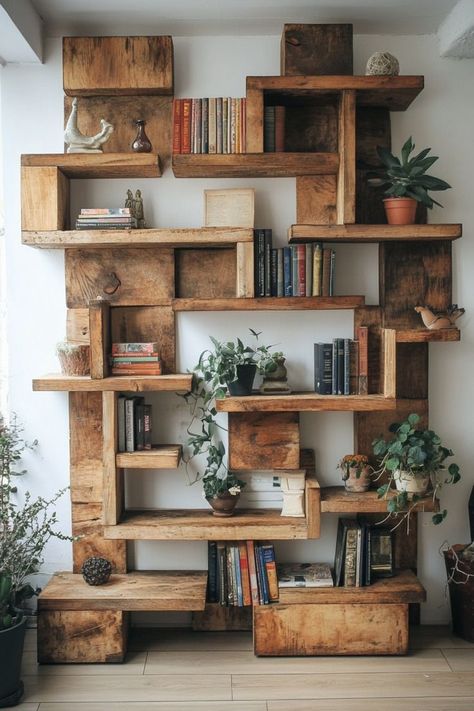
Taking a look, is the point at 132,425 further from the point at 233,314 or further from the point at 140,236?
the point at 140,236

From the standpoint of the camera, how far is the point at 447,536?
3.49 meters

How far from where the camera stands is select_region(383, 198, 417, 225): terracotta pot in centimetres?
315

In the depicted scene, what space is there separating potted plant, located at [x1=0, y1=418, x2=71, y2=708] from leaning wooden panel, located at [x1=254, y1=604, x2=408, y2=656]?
93cm

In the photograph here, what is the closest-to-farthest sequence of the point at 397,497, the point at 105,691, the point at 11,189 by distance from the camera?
1. the point at 105,691
2. the point at 397,497
3. the point at 11,189

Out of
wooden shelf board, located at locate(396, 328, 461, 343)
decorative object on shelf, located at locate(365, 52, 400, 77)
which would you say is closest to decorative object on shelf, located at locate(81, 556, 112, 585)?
wooden shelf board, located at locate(396, 328, 461, 343)

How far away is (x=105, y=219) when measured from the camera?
320 centimetres

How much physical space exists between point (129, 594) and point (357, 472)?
3.54 feet

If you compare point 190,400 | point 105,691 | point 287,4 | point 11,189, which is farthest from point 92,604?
point 287,4

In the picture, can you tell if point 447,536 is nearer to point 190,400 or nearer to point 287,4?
point 190,400

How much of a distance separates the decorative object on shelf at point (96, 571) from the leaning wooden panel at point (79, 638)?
15 cm

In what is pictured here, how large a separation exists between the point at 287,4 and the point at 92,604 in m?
2.53

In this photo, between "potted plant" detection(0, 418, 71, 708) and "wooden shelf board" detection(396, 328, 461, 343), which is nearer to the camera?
"potted plant" detection(0, 418, 71, 708)

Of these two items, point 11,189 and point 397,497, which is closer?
point 397,497

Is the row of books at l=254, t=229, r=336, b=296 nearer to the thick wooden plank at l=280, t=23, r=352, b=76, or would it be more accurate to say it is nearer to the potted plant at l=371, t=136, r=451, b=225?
the potted plant at l=371, t=136, r=451, b=225
